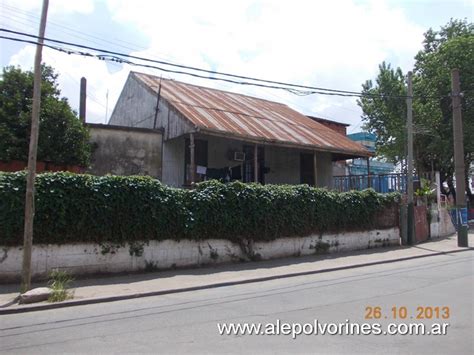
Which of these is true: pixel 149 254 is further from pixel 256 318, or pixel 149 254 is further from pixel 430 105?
pixel 430 105

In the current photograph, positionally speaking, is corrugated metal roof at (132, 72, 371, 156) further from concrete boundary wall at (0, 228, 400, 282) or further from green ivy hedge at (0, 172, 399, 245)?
concrete boundary wall at (0, 228, 400, 282)

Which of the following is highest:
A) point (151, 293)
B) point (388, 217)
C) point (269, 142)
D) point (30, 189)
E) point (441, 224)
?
point (269, 142)

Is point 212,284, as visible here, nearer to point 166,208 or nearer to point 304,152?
point 166,208

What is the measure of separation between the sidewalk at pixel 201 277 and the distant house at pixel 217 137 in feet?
13.1

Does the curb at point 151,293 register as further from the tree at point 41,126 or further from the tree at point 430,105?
the tree at point 430,105

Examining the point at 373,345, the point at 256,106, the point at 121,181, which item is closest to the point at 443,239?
the point at 256,106

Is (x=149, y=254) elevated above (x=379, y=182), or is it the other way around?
(x=379, y=182)

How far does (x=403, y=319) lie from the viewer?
22.7 feet

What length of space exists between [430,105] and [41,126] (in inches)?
1088

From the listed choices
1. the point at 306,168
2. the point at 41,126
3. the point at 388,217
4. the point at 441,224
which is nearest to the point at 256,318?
the point at 41,126

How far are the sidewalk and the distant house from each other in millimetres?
3980

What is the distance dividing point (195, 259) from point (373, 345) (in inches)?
335

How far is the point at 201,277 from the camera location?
12023 millimetres

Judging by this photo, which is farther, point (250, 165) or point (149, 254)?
point (250, 165)
